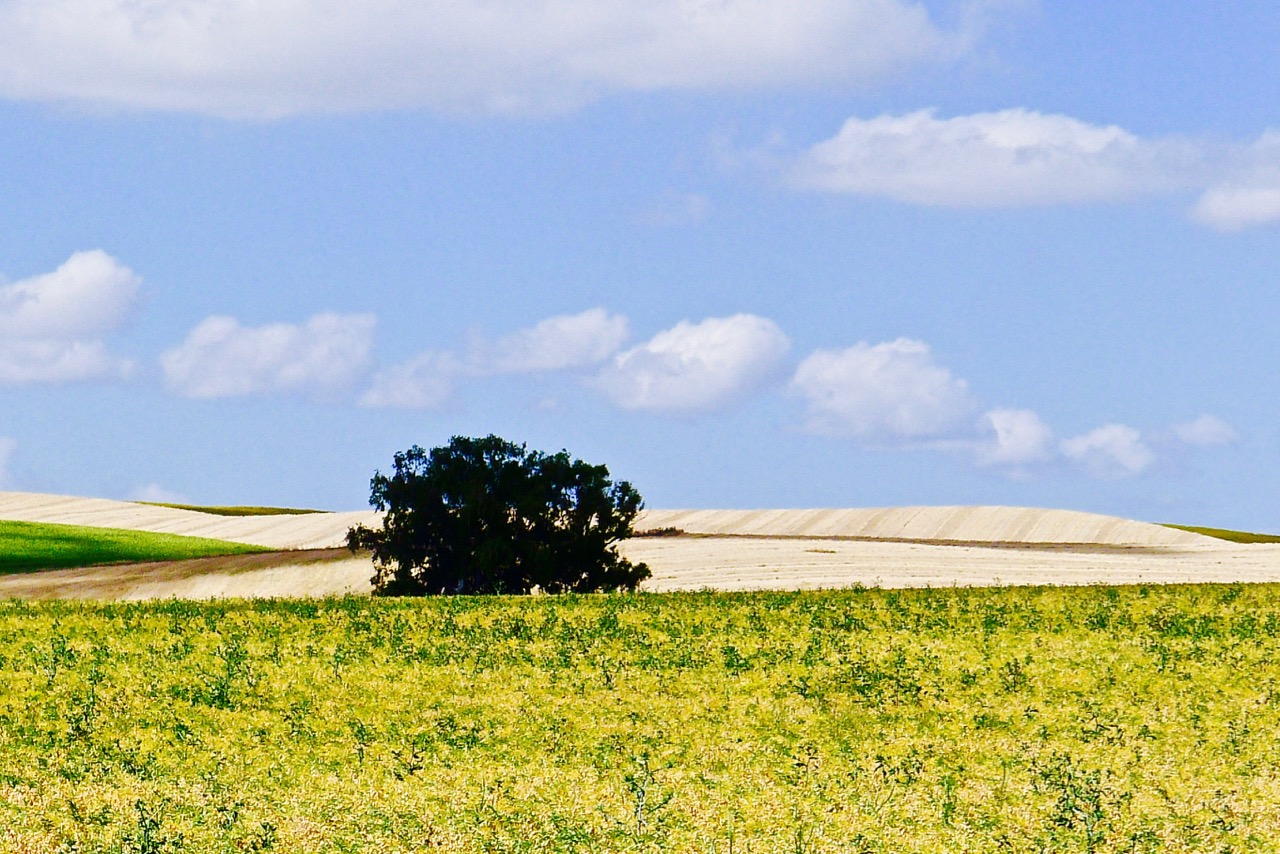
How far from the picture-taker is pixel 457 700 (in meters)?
22.2

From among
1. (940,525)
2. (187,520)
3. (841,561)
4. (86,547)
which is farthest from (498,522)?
(187,520)

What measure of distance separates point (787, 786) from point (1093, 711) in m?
6.48

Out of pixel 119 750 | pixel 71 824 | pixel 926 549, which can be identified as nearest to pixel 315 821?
pixel 71 824

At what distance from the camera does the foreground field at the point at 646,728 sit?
51.3ft

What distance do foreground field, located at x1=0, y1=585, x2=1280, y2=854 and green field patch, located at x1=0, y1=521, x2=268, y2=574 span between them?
3440cm

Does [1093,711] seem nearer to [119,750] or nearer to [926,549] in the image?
[119,750]

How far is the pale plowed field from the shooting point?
46.8 m

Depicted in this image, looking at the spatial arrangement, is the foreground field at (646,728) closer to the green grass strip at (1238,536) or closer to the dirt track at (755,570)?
the dirt track at (755,570)

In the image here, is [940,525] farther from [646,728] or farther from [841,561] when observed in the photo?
[646,728]

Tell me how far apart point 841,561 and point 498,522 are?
14.8 m

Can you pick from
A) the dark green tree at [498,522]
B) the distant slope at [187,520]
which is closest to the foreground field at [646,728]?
the dark green tree at [498,522]

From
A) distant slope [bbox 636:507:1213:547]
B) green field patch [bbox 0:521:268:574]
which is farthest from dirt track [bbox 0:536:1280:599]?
distant slope [bbox 636:507:1213:547]

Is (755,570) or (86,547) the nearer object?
(755,570)

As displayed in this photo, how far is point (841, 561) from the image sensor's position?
167ft
